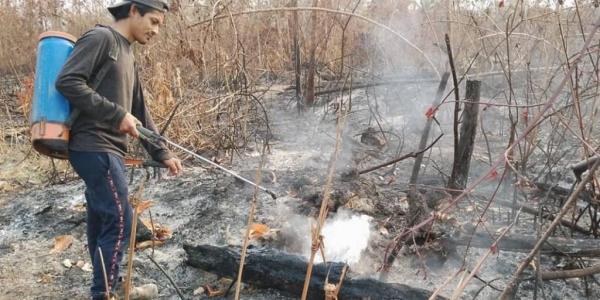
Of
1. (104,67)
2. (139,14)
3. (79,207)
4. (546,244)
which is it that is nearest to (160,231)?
(79,207)

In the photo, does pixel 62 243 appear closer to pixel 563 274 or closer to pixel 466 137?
pixel 466 137

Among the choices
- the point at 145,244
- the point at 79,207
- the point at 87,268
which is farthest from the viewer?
the point at 79,207

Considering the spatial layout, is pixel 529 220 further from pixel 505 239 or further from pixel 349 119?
pixel 349 119

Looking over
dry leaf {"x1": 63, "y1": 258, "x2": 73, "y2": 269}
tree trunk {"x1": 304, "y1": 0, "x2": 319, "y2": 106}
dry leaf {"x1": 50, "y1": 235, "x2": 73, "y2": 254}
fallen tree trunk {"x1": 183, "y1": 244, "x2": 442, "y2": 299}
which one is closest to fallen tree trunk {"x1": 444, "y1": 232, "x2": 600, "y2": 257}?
fallen tree trunk {"x1": 183, "y1": 244, "x2": 442, "y2": 299}

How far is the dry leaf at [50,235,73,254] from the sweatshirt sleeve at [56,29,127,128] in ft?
4.91

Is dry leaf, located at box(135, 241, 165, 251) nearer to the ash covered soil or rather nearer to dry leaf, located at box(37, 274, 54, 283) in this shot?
the ash covered soil

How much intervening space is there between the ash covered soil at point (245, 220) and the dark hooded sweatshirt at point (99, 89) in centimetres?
36

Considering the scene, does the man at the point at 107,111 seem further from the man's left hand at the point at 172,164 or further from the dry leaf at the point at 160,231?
the dry leaf at the point at 160,231

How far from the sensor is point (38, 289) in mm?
2898

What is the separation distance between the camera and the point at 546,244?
249 centimetres

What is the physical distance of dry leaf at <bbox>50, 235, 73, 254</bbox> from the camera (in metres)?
3.34

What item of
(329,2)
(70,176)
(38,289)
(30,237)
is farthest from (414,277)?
(329,2)

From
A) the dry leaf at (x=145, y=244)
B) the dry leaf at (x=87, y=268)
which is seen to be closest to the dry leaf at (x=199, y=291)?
the dry leaf at (x=145, y=244)

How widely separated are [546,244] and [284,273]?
1433 mm
